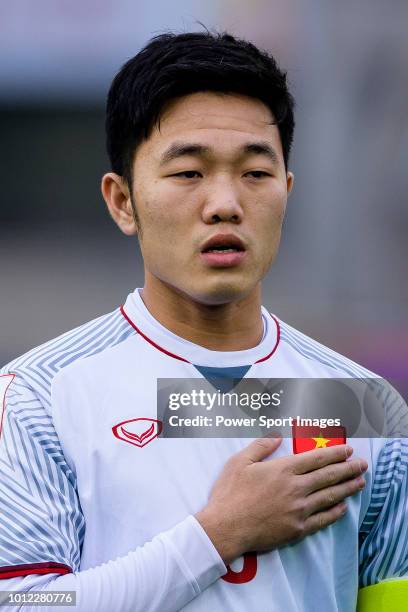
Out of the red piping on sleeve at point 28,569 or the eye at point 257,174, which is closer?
the red piping on sleeve at point 28,569

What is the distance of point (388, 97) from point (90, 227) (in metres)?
0.60

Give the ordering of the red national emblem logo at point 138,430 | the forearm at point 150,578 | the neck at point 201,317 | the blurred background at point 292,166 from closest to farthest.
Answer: the forearm at point 150,578, the red national emblem logo at point 138,430, the neck at point 201,317, the blurred background at point 292,166

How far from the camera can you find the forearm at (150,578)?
983 millimetres

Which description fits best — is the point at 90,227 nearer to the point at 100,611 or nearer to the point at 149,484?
the point at 149,484

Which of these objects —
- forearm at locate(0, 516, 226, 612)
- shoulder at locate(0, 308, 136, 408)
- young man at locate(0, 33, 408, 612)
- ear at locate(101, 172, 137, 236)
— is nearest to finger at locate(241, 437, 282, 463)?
young man at locate(0, 33, 408, 612)

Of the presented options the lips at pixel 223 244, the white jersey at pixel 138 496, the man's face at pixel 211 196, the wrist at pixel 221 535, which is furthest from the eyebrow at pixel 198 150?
the wrist at pixel 221 535

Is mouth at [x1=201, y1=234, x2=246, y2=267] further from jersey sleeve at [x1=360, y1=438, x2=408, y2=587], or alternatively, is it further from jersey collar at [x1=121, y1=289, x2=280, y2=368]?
jersey sleeve at [x1=360, y1=438, x2=408, y2=587]

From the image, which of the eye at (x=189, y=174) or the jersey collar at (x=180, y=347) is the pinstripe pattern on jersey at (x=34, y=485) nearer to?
the jersey collar at (x=180, y=347)

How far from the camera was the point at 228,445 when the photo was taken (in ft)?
3.68

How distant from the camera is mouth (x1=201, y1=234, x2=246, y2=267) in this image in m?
1.09

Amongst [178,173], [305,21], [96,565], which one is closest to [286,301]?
[305,21]

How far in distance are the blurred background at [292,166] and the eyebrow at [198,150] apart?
0.44 meters

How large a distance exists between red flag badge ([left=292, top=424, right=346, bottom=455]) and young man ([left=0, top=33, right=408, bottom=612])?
0.06 ft

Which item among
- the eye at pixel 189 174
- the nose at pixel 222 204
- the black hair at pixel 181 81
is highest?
the black hair at pixel 181 81
